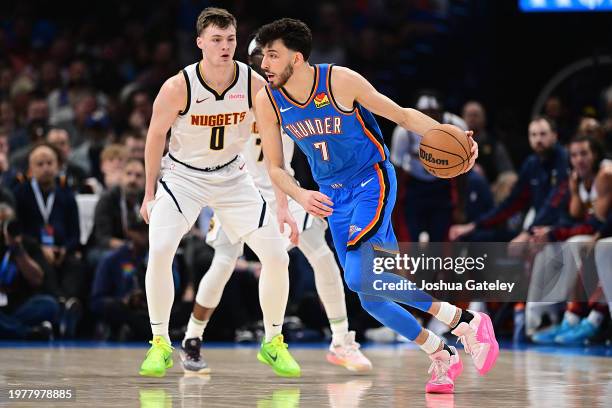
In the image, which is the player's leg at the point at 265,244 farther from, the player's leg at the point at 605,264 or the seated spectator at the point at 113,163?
the seated spectator at the point at 113,163

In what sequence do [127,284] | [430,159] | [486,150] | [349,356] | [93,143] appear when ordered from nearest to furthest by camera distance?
[430,159] → [349,356] → [127,284] → [486,150] → [93,143]

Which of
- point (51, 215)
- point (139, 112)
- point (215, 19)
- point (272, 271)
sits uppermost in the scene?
point (215, 19)

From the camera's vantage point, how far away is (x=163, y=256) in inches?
303

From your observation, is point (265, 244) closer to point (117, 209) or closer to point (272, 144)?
point (272, 144)

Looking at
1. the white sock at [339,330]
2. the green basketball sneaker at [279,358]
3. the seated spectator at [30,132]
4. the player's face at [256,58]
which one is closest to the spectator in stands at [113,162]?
the seated spectator at [30,132]

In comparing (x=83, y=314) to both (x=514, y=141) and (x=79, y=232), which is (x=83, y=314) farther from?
(x=514, y=141)

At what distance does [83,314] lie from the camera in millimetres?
11633

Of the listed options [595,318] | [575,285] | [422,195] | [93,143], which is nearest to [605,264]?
[575,285]

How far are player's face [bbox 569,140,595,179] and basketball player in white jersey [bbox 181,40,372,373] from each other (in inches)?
119

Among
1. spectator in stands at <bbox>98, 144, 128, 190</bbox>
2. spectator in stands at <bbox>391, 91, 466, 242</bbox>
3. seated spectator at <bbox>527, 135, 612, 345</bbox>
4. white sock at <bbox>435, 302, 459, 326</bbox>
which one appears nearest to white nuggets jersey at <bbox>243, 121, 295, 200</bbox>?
white sock at <bbox>435, 302, 459, 326</bbox>

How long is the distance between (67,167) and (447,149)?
6440 millimetres

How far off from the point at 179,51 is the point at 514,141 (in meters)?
4.91

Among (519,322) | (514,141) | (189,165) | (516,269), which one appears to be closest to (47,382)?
(189,165)

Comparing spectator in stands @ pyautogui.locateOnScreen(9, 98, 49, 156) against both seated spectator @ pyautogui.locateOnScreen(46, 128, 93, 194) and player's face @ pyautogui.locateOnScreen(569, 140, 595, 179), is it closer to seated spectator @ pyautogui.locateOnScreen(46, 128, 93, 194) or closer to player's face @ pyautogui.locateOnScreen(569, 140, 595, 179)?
seated spectator @ pyautogui.locateOnScreen(46, 128, 93, 194)
